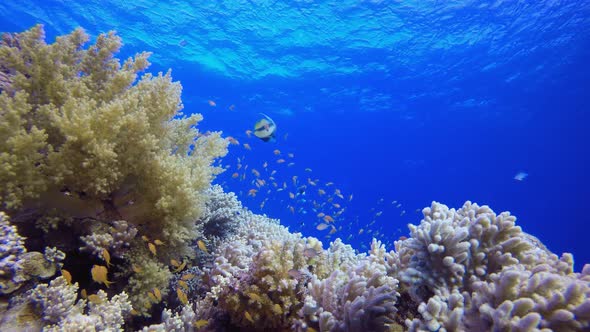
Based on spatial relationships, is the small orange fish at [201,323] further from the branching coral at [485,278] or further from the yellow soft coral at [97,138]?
the branching coral at [485,278]

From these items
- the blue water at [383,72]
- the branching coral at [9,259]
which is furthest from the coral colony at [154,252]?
the blue water at [383,72]

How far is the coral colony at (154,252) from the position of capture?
276 cm

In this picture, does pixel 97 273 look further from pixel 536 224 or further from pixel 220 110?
pixel 536 224

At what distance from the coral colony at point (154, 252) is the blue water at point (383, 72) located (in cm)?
430

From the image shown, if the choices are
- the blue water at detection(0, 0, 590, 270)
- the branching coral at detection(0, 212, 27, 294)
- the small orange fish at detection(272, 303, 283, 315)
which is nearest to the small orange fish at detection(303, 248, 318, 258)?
the small orange fish at detection(272, 303, 283, 315)

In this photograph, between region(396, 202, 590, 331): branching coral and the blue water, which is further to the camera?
the blue water

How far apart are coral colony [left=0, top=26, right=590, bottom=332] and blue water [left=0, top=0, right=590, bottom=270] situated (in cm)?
430

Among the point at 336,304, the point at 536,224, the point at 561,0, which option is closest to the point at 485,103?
the point at 561,0

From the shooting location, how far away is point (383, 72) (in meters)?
32.0

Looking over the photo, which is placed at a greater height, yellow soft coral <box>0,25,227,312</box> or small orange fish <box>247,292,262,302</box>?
yellow soft coral <box>0,25,227,312</box>

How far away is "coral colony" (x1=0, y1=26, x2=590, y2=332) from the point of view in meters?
2.76

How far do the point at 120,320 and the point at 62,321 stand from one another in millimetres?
534

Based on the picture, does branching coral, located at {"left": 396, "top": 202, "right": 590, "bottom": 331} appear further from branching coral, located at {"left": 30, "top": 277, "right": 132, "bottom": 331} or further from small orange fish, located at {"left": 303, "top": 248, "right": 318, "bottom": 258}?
branching coral, located at {"left": 30, "top": 277, "right": 132, "bottom": 331}

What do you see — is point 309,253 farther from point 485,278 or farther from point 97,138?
point 97,138
